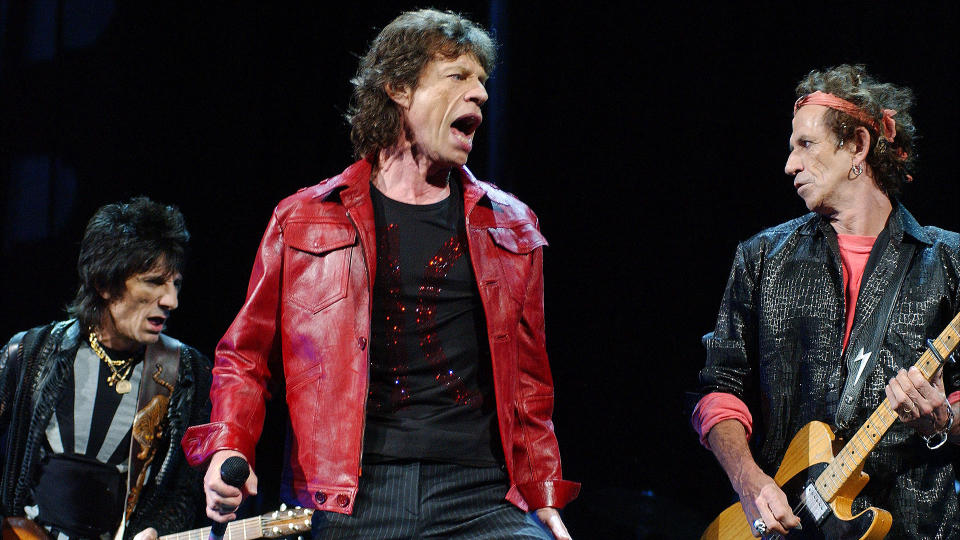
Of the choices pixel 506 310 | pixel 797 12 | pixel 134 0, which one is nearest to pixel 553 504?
pixel 506 310

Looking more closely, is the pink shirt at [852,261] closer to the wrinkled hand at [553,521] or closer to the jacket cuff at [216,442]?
the wrinkled hand at [553,521]

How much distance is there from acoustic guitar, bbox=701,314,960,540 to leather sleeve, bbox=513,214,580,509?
0.83 m

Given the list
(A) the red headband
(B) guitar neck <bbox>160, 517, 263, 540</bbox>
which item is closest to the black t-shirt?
(B) guitar neck <bbox>160, 517, 263, 540</bbox>

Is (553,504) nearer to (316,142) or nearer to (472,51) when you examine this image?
(472,51)

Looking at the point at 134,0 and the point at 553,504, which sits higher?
the point at 134,0

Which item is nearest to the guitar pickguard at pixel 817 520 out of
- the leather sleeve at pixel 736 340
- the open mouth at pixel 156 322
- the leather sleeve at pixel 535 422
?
the leather sleeve at pixel 736 340

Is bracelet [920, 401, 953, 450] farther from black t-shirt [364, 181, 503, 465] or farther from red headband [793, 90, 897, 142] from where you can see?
black t-shirt [364, 181, 503, 465]

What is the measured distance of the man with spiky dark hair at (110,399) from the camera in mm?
4199

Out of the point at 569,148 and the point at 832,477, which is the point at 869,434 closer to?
the point at 832,477

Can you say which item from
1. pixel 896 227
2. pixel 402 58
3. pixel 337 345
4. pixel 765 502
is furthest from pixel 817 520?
pixel 402 58

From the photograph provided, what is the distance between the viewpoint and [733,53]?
5289mm

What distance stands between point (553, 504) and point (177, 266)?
96.7 inches

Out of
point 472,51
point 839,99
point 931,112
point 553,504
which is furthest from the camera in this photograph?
point 931,112

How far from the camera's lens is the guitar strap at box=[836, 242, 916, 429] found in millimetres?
3240
